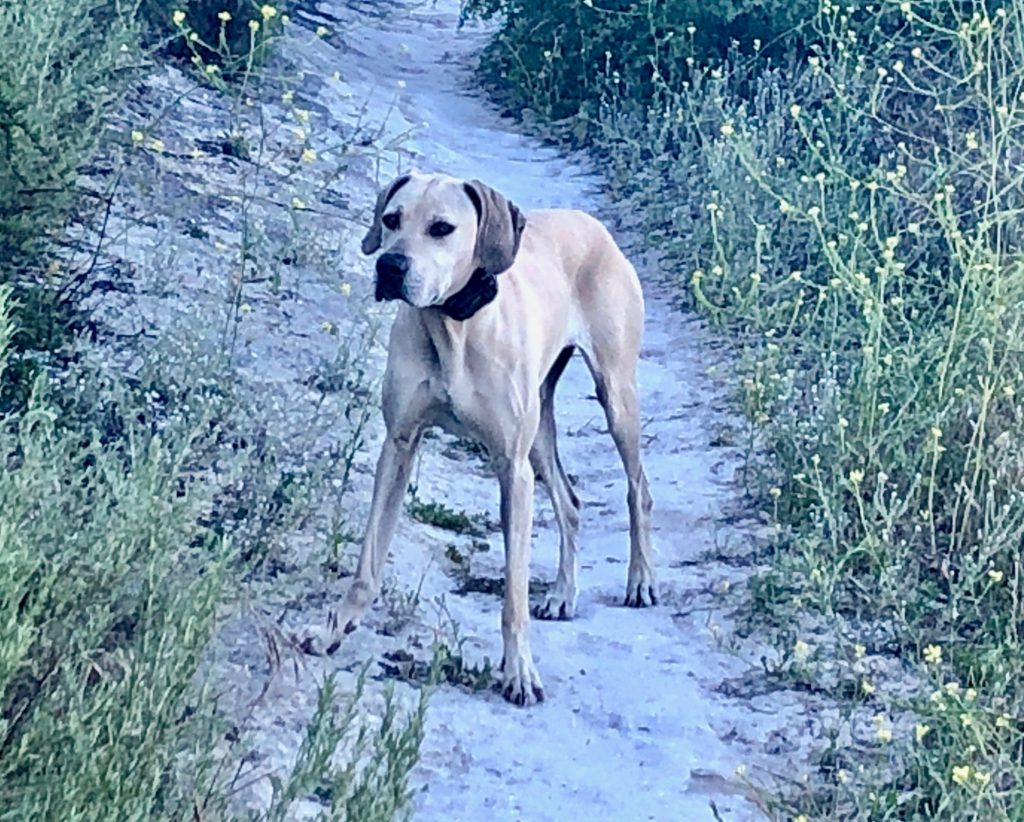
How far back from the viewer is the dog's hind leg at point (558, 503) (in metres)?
5.33

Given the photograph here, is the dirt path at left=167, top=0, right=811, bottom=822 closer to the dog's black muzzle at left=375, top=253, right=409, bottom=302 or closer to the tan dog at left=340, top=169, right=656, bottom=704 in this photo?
the tan dog at left=340, top=169, right=656, bottom=704

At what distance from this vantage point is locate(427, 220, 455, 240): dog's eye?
469cm

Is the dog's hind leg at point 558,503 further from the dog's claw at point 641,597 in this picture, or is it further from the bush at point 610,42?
the bush at point 610,42

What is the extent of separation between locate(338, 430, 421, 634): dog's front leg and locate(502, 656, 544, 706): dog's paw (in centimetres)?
44

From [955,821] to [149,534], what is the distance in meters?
1.92

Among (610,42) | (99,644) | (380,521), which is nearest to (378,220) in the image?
(380,521)

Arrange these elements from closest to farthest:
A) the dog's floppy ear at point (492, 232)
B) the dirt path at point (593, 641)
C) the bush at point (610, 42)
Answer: the dirt path at point (593, 641) < the dog's floppy ear at point (492, 232) < the bush at point (610, 42)

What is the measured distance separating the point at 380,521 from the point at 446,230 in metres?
0.86

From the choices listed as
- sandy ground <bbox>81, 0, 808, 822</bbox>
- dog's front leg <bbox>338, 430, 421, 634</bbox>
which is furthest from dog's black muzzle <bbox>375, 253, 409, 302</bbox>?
sandy ground <bbox>81, 0, 808, 822</bbox>

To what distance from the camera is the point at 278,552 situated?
4.90m

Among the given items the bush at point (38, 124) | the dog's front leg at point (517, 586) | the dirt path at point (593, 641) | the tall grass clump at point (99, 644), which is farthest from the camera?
the bush at point (38, 124)

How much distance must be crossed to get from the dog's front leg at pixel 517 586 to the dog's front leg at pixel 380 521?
28cm

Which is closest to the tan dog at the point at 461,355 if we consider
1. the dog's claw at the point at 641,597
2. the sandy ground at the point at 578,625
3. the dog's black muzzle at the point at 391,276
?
the dog's black muzzle at the point at 391,276

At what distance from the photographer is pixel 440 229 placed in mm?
4695
